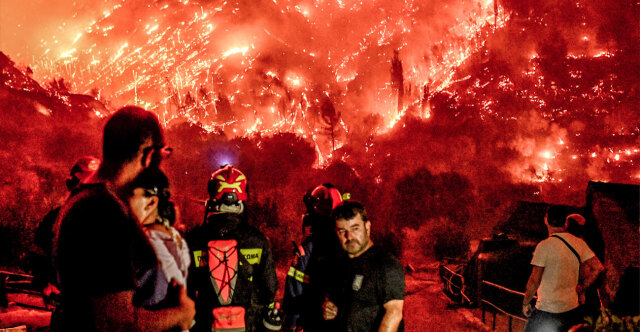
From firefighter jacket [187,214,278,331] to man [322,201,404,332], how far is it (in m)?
0.87

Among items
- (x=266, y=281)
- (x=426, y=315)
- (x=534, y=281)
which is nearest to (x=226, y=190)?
(x=266, y=281)

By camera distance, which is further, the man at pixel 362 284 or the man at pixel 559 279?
the man at pixel 559 279

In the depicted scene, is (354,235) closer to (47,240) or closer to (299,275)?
(299,275)

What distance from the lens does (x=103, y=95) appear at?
5462 centimetres

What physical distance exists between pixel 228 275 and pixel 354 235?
4.12ft

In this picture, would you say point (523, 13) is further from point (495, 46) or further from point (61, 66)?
point (61, 66)

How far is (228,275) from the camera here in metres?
3.77

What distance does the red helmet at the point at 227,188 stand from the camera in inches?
156

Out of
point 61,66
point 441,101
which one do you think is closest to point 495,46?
point 441,101

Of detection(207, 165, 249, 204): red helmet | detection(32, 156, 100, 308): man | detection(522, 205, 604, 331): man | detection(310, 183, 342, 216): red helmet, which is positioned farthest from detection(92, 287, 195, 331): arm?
detection(522, 205, 604, 331): man

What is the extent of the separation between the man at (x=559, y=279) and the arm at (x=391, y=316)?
86.6 inches

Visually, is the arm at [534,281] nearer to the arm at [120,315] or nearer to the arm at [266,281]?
the arm at [266,281]

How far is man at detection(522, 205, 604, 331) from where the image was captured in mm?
4332

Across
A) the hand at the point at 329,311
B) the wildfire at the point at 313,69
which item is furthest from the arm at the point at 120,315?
the wildfire at the point at 313,69
